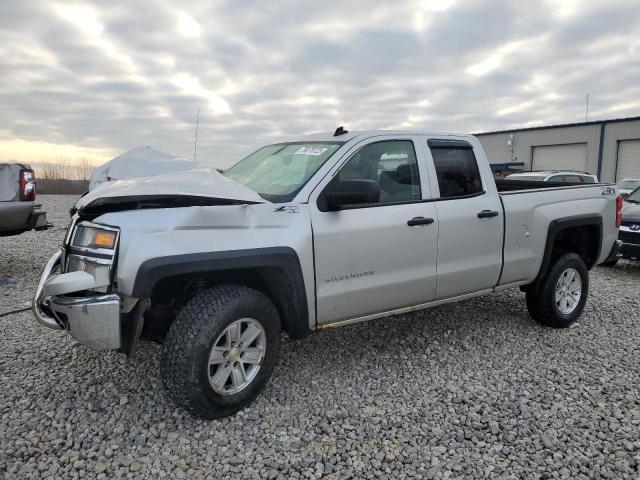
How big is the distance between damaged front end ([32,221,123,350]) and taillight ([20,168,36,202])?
437 centimetres

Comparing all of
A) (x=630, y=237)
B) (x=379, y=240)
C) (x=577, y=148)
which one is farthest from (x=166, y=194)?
(x=577, y=148)

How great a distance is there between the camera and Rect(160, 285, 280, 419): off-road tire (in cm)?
306

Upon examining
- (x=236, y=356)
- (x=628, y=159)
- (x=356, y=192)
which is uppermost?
(x=356, y=192)

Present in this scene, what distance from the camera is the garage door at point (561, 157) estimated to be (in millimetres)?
29781

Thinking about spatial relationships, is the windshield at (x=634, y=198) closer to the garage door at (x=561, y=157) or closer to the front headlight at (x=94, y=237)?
the front headlight at (x=94, y=237)

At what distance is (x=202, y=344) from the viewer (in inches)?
121

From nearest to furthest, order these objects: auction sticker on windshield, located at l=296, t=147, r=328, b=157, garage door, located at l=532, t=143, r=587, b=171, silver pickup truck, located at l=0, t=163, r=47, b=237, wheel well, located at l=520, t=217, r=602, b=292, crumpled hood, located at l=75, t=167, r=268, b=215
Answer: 1. crumpled hood, located at l=75, t=167, r=268, b=215
2. auction sticker on windshield, located at l=296, t=147, r=328, b=157
3. wheel well, located at l=520, t=217, r=602, b=292
4. silver pickup truck, located at l=0, t=163, r=47, b=237
5. garage door, located at l=532, t=143, r=587, b=171

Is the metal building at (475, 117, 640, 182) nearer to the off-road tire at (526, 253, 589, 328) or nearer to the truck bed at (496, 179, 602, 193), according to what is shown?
the truck bed at (496, 179, 602, 193)

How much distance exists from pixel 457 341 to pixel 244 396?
7.56ft

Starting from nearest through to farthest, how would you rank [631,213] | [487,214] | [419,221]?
[419,221]
[487,214]
[631,213]

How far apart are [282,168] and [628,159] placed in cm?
2908

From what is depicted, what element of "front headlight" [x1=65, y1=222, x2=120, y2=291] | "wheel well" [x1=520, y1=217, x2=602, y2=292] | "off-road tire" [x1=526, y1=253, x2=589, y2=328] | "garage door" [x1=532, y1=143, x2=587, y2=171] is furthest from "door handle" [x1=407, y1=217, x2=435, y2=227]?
"garage door" [x1=532, y1=143, x2=587, y2=171]

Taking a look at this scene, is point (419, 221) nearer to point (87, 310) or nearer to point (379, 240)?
point (379, 240)

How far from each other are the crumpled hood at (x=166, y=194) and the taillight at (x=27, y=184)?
164 inches
